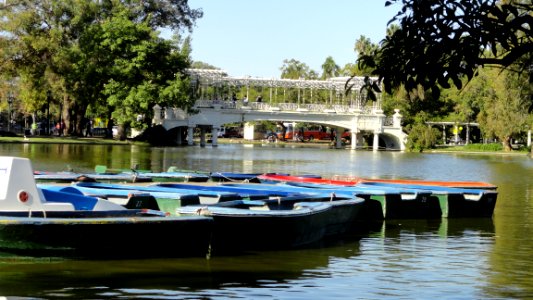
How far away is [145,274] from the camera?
14.5 m

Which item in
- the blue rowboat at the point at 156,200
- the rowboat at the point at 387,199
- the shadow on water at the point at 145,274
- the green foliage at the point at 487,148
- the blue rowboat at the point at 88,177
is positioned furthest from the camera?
the green foliage at the point at 487,148

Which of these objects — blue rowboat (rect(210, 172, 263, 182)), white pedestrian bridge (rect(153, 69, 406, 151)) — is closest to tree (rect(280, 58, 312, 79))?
white pedestrian bridge (rect(153, 69, 406, 151))

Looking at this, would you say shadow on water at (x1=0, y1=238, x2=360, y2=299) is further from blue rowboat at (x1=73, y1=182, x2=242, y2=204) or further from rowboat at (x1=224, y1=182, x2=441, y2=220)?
rowboat at (x1=224, y1=182, x2=441, y2=220)

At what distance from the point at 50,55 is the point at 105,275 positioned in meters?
64.6

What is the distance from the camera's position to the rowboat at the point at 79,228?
14.6m

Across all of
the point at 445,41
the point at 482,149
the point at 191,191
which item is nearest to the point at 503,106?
the point at 482,149

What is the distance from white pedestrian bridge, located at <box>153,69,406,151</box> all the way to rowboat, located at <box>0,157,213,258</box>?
74.2 meters

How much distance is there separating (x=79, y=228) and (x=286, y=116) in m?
87.8

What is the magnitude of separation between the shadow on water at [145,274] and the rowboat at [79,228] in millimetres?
215

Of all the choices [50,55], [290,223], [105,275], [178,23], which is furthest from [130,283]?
[178,23]

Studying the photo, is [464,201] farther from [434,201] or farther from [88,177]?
[88,177]

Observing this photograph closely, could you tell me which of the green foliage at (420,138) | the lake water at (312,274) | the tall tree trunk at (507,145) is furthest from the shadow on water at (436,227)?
the green foliage at (420,138)

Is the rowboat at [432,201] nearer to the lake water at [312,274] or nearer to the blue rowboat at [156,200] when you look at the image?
the lake water at [312,274]

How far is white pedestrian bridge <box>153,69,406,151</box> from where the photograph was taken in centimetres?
9569
